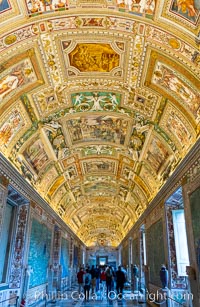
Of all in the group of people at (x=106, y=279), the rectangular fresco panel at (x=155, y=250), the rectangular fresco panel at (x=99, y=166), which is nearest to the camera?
the rectangular fresco panel at (x=155, y=250)

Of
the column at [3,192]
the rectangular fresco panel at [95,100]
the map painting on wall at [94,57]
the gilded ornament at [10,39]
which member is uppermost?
the map painting on wall at [94,57]

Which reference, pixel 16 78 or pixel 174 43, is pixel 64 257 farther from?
pixel 174 43

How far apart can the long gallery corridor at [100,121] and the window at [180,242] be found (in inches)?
1.7

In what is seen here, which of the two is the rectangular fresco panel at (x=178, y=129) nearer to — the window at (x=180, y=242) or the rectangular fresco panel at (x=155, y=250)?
the window at (x=180, y=242)

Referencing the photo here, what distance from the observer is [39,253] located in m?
14.6

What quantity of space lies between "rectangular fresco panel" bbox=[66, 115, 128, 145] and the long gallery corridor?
64 mm

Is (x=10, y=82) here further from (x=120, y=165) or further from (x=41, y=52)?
(x=120, y=165)

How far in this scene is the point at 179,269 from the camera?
1115cm

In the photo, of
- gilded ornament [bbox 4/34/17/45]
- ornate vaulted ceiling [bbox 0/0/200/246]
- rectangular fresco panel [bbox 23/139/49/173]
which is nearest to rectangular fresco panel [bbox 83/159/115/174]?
ornate vaulted ceiling [bbox 0/0/200/246]

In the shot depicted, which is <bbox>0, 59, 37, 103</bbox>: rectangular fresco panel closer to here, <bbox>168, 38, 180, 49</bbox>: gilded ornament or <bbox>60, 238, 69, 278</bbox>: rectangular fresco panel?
<bbox>168, 38, 180, 49</bbox>: gilded ornament

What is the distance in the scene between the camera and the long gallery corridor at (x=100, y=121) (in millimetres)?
7383

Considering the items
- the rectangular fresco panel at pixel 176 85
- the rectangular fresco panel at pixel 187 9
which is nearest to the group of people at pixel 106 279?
the rectangular fresco panel at pixel 176 85

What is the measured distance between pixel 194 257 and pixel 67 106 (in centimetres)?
753

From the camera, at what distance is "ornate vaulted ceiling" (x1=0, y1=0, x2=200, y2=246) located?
721 cm
